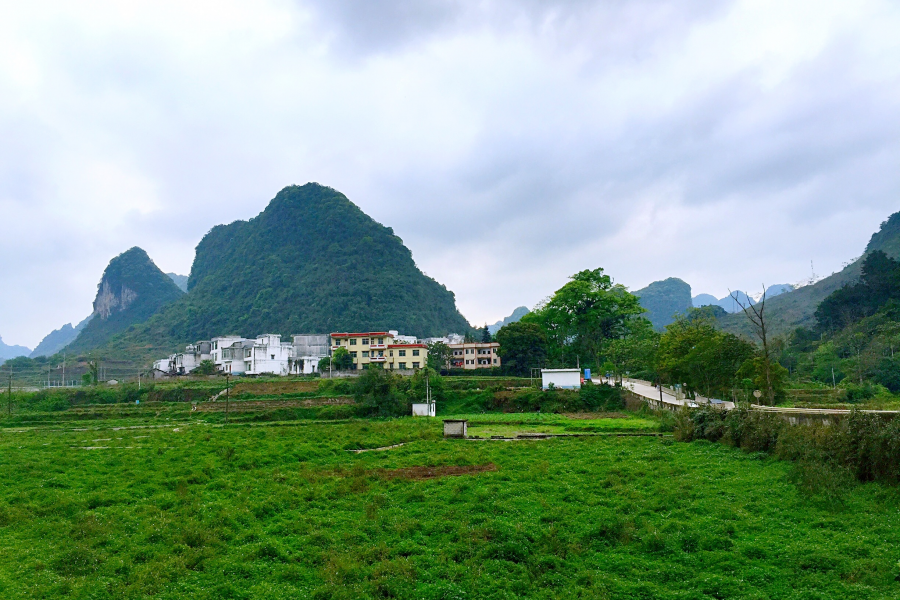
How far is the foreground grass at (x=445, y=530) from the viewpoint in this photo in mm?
9422

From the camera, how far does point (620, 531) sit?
1171 centimetres

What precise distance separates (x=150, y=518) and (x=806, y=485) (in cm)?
1474

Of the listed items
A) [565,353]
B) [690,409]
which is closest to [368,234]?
[565,353]

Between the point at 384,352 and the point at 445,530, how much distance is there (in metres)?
56.0

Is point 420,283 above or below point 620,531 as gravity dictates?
above

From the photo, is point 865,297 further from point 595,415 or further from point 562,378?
point 595,415

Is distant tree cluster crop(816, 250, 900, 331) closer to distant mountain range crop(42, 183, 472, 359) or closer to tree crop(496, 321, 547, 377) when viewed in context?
tree crop(496, 321, 547, 377)

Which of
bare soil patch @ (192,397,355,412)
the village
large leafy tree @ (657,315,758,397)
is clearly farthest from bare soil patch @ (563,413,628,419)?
the village

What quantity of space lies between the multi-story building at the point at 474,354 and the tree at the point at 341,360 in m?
13.9

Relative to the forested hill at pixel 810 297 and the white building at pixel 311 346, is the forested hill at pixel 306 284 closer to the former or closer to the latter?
the white building at pixel 311 346

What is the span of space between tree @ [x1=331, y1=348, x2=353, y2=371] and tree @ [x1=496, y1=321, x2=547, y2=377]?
16.8 metres

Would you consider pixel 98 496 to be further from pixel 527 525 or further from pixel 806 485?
pixel 806 485

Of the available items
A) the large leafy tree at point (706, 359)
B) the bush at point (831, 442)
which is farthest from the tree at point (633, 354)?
the bush at point (831, 442)

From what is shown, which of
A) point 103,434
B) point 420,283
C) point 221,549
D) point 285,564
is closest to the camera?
point 285,564
